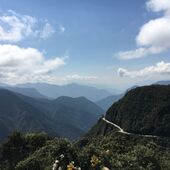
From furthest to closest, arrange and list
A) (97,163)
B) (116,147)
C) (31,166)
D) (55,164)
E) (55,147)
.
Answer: (116,147) → (31,166) → (55,147) → (55,164) → (97,163)

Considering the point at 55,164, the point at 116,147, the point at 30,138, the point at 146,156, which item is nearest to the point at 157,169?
the point at 146,156

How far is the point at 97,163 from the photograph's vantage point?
113 ft

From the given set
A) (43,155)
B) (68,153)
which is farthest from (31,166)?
(68,153)

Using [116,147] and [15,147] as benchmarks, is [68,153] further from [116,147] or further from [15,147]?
[15,147]

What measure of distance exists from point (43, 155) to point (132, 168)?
13141 millimetres

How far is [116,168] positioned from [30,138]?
8309 centimetres

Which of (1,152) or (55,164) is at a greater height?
(55,164)

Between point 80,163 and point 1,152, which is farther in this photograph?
point 1,152

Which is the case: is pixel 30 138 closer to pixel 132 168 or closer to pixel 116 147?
pixel 116 147

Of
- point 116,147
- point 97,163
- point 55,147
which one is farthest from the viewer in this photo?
point 116,147

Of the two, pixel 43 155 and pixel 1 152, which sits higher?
pixel 43 155

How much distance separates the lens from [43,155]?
4653 centimetres

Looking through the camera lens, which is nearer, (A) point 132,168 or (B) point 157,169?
(A) point 132,168

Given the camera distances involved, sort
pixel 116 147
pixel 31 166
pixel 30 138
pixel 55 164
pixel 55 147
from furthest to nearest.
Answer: pixel 30 138 < pixel 116 147 < pixel 31 166 < pixel 55 147 < pixel 55 164
